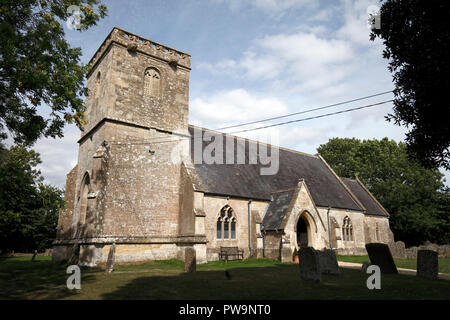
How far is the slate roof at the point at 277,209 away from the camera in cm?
2181

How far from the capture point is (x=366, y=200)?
115 ft

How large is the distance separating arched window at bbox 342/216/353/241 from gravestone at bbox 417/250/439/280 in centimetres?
1659

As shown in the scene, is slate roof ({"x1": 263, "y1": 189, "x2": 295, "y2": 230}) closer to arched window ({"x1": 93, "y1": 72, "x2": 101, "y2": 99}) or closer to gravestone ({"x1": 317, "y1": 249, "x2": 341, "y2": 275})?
gravestone ({"x1": 317, "y1": 249, "x2": 341, "y2": 275})

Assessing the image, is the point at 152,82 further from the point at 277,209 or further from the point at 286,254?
the point at 286,254

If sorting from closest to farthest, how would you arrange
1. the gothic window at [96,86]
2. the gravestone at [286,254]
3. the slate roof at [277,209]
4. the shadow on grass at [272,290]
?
1. the shadow on grass at [272,290]
2. the gravestone at [286,254]
3. the gothic window at [96,86]
4. the slate roof at [277,209]

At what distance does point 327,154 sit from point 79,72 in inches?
1968

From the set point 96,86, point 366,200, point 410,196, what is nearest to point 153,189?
point 96,86

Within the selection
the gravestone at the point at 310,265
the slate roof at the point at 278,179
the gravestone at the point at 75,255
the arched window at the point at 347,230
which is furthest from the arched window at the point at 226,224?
the arched window at the point at 347,230

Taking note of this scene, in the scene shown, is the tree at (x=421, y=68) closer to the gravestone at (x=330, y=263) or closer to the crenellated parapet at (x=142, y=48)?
the gravestone at (x=330, y=263)

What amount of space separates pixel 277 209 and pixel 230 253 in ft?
16.5

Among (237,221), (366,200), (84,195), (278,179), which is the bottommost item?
(237,221)

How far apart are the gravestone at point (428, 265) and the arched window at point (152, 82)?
18257 mm
